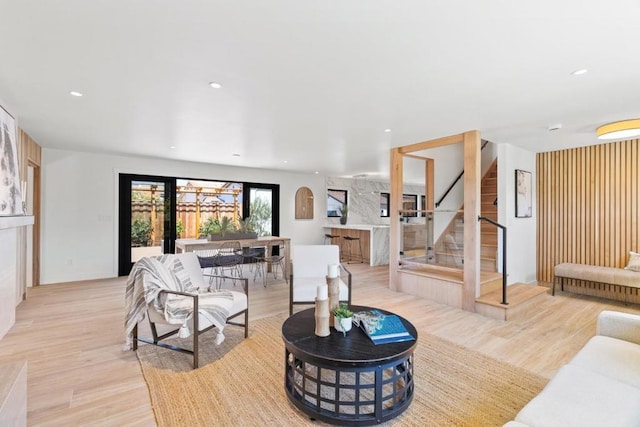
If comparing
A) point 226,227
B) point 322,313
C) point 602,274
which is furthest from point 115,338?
point 602,274

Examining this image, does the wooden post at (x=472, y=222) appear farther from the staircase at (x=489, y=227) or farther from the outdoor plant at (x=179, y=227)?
the outdoor plant at (x=179, y=227)

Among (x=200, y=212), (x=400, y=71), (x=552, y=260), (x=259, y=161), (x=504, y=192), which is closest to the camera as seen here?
(x=400, y=71)

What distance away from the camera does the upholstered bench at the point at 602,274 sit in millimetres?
4195

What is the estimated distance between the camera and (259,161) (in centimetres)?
657

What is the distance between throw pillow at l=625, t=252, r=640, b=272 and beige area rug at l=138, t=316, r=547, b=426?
3391 mm

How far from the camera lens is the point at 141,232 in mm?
6352

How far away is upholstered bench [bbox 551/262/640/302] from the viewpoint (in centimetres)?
420

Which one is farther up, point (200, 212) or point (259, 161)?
point (259, 161)

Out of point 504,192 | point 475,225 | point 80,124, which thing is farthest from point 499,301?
point 80,124

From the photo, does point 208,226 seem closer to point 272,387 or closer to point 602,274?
point 272,387

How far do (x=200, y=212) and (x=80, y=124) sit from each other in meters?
3.80

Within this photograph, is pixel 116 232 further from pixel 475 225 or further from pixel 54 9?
pixel 475 225

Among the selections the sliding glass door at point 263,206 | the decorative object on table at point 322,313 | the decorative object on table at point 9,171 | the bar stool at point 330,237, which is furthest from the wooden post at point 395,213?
the decorative object on table at point 9,171

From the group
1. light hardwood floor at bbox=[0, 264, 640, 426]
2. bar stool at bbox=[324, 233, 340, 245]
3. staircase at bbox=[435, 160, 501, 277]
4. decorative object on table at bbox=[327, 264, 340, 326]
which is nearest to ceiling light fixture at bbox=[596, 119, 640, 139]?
staircase at bbox=[435, 160, 501, 277]
